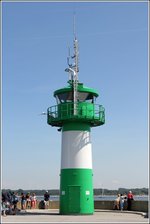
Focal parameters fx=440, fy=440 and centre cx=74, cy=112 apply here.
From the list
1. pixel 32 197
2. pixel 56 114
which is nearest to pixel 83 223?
pixel 56 114

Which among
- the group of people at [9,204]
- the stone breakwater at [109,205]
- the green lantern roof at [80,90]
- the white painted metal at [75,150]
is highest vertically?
the green lantern roof at [80,90]

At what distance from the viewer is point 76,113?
25.5 m

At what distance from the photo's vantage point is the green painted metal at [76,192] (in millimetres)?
25250

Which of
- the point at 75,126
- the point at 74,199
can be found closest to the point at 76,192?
the point at 74,199

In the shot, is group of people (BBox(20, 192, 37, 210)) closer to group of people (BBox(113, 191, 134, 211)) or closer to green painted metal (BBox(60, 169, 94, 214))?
group of people (BBox(113, 191, 134, 211))

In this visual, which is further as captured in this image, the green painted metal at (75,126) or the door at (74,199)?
the green painted metal at (75,126)

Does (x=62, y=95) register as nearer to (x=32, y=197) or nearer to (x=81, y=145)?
(x=81, y=145)

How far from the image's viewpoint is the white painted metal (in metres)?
25.5

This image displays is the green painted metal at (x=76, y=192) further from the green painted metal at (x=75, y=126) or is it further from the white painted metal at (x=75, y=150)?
the green painted metal at (x=75, y=126)

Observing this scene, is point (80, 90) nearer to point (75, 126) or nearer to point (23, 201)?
point (75, 126)

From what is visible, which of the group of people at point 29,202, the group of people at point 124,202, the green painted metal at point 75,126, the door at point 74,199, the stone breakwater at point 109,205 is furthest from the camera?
the group of people at point 29,202

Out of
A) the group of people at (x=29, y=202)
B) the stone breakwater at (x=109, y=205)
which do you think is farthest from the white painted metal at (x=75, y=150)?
the group of people at (x=29, y=202)

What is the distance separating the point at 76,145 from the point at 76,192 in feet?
8.89

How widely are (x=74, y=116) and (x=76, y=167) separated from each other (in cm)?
296
